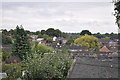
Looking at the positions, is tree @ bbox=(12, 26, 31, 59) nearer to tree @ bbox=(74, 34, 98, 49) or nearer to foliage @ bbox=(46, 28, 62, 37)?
tree @ bbox=(74, 34, 98, 49)

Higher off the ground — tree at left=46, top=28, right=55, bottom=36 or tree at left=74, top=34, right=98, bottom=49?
tree at left=46, top=28, right=55, bottom=36

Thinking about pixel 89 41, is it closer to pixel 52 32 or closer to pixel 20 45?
pixel 20 45

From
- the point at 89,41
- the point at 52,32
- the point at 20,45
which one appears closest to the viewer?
the point at 20,45

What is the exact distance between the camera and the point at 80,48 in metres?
31.6

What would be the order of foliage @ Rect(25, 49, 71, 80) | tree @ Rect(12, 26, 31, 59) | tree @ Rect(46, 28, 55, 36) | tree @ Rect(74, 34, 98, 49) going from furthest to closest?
tree @ Rect(46, 28, 55, 36)
tree @ Rect(74, 34, 98, 49)
tree @ Rect(12, 26, 31, 59)
foliage @ Rect(25, 49, 71, 80)

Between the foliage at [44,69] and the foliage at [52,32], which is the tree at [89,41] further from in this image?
the foliage at [44,69]

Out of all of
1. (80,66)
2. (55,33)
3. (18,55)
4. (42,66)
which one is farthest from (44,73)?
(55,33)

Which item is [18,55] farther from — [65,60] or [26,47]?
[65,60]

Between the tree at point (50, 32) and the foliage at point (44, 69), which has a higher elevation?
the tree at point (50, 32)

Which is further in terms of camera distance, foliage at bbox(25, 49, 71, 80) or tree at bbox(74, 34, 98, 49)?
tree at bbox(74, 34, 98, 49)

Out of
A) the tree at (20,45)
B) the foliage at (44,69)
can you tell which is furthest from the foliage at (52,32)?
the foliage at (44,69)

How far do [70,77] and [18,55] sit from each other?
54.0 ft

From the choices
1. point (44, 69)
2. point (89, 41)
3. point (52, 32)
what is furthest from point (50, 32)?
point (44, 69)

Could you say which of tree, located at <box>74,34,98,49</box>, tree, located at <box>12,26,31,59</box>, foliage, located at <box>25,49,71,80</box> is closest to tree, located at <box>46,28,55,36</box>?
tree, located at <box>74,34,98,49</box>
